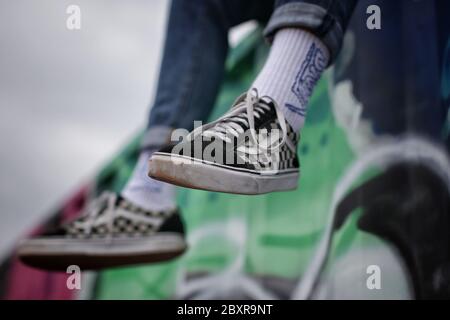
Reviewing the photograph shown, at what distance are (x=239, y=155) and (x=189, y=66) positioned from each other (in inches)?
17.8

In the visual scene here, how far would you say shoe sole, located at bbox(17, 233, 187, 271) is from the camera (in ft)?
3.70

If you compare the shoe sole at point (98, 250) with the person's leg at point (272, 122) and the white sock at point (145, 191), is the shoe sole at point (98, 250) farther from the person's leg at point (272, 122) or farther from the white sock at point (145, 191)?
the person's leg at point (272, 122)

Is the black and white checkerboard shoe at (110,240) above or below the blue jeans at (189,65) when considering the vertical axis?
below

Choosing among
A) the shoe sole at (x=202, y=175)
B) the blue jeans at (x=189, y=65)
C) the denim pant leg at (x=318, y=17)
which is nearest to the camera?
the shoe sole at (x=202, y=175)

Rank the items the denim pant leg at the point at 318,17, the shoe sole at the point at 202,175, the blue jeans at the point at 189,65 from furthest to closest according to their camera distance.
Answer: the blue jeans at the point at 189,65 < the denim pant leg at the point at 318,17 < the shoe sole at the point at 202,175

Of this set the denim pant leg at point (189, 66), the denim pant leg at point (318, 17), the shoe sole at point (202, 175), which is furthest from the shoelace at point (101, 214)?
the denim pant leg at point (318, 17)

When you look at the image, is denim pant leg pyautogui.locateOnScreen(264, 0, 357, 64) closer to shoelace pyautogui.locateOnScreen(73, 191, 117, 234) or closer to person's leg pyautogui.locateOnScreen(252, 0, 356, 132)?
person's leg pyautogui.locateOnScreen(252, 0, 356, 132)

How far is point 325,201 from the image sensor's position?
1.41 metres

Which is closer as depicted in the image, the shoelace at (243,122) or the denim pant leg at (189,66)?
the shoelace at (243,122)

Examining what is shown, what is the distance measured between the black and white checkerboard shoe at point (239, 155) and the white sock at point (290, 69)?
26 millimetres

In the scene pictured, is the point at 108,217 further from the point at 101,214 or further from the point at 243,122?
the point at 243,122

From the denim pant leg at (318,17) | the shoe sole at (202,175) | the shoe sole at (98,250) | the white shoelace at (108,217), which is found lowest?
the shoe sole at (98,250)

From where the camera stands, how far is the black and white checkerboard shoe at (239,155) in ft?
2.34

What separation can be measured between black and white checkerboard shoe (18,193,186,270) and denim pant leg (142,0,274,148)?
0.18 metres
